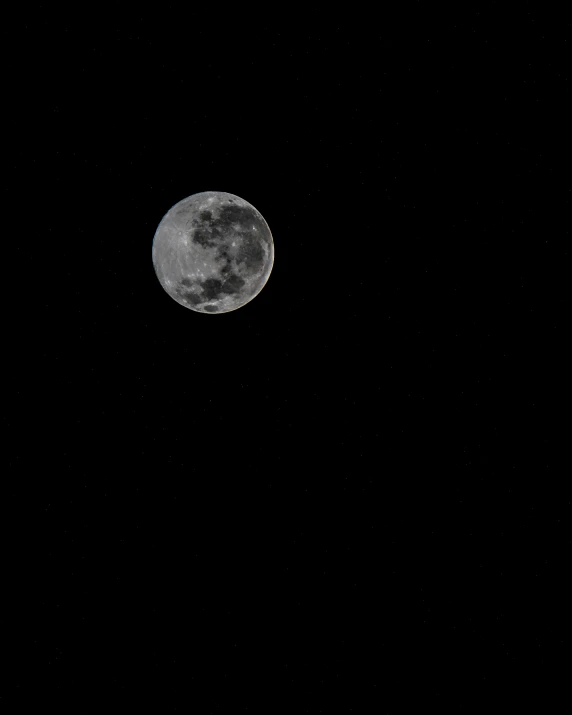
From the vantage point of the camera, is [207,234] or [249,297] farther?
[249,297]

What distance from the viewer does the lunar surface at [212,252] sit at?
18.1 ft

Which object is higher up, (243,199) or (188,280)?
(243,199)

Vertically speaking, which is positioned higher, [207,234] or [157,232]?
[157,232]

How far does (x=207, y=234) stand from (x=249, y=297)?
78 cm

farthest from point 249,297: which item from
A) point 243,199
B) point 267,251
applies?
point 243,199

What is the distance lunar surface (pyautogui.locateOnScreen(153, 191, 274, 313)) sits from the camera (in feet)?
18.1

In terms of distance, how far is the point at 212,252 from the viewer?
5.48 m

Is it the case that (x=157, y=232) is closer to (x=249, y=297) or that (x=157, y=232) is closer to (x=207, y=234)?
(x=207, y=234)

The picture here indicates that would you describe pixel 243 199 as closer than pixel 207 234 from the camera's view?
No

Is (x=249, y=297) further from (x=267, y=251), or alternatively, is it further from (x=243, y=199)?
(x=243, y=199)

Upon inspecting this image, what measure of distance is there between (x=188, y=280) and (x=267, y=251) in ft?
2.86

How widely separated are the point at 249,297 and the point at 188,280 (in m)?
0.66

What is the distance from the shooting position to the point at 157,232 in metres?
5.91

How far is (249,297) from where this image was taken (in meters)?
5.89
